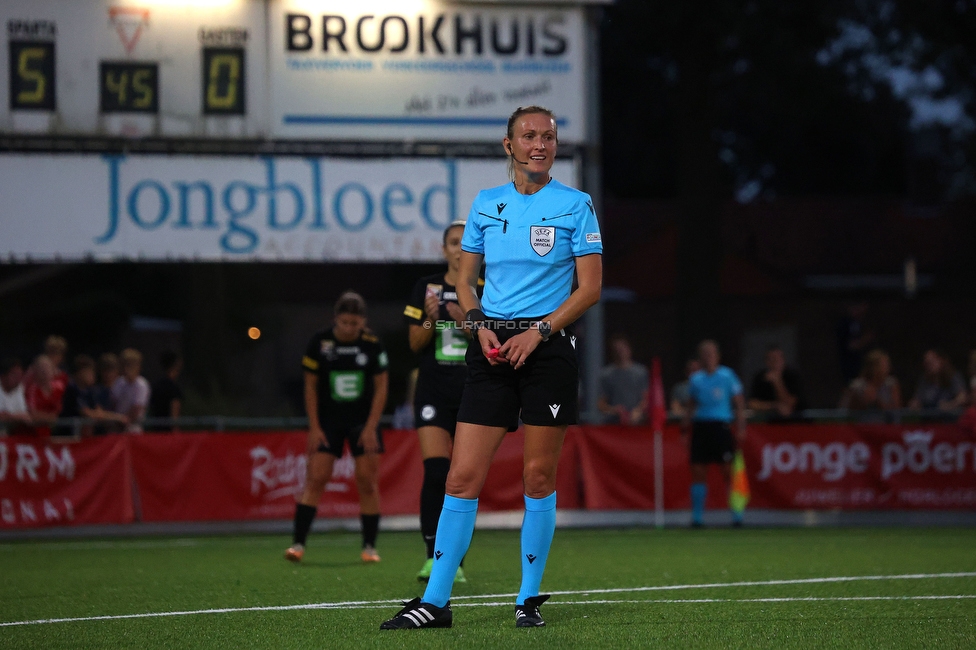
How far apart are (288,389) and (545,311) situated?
103ft

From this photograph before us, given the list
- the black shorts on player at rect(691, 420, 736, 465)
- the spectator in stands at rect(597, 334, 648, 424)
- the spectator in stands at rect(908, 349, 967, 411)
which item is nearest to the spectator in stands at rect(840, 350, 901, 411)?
the spectator in stands at rect(908, 349, 967, 411)

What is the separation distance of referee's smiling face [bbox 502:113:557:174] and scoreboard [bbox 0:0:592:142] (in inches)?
422

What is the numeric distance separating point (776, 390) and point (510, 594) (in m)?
10.6

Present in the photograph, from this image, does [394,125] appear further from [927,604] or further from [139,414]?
[927,604]

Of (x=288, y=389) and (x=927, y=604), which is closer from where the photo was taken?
(x=927, y=604)

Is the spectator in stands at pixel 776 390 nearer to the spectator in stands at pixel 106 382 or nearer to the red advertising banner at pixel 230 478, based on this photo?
the red advertising banner at pixel 230 478

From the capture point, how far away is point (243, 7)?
1681cm

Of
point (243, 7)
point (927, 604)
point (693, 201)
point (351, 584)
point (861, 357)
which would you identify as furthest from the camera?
point (861, 357)

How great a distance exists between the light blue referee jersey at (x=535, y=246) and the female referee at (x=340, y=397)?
14.6 ft

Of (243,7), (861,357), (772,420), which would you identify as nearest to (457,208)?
(243,7)

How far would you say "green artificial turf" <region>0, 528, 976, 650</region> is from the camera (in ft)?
19.6

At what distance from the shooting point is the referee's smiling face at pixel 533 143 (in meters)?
6.32

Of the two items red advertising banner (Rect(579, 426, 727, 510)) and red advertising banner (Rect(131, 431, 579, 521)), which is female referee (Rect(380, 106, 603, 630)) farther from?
red advertising banner (Rect(579, 426, 727, 510))

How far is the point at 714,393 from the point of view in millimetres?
16156
